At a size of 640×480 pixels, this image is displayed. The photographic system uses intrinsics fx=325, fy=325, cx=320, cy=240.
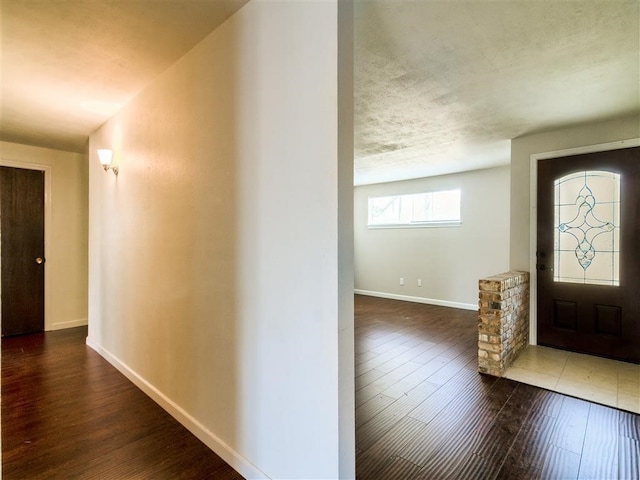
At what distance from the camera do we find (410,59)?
88.4 inches

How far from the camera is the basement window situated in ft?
19.4

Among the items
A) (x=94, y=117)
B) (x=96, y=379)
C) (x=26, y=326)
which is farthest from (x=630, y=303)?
(x=26, y=326)

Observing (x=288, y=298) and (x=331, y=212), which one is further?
(x=288, y=298)

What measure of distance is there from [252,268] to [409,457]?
146cm

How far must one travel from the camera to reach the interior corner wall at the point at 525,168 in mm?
3555

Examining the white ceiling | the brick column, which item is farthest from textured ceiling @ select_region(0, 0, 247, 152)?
the brick column

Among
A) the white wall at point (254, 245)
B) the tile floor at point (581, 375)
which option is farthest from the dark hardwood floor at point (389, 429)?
the white wall at point (254, 245)

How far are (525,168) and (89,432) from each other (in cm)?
485

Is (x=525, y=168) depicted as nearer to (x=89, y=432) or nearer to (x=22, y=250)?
(x=89, y=432)

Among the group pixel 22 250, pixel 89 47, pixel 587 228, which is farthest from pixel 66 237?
pixel 587 228

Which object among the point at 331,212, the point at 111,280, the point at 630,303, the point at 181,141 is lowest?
the point at 630,303

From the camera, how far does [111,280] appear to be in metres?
3.30

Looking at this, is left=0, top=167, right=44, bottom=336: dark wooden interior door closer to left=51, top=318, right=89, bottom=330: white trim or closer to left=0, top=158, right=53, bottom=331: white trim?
left=0, top=158, right=53, bottom=331: white trim

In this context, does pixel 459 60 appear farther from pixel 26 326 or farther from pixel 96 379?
pixel 26 326
